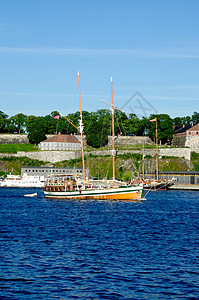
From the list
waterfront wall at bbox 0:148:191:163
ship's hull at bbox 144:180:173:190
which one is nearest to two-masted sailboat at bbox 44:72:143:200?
ship's hull at bbox 144:180:173:190

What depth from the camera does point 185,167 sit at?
17100 centimetres

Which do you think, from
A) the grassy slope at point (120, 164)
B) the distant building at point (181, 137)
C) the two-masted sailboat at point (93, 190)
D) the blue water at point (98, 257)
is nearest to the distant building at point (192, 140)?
the distant building at point (181, 137)

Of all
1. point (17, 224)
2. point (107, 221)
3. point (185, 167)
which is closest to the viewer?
point (17, 224)

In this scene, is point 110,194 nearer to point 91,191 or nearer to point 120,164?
point 91,191

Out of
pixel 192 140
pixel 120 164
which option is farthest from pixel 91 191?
pixel 192 140

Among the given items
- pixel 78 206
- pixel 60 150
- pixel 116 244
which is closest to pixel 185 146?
pixel 60 150

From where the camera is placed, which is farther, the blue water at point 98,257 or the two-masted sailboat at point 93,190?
the two-masted sailboat at point 93,190

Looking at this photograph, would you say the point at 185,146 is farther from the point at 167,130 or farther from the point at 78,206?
the point at 78,206

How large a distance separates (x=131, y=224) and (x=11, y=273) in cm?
2752

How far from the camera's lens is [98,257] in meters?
36.2

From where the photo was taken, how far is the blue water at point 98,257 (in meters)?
27.4

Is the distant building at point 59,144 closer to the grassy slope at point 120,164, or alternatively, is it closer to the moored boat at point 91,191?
the grassy slope at point 120,164

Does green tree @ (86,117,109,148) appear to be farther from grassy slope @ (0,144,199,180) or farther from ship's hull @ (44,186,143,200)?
ship's hull @ (44,186,143,200)

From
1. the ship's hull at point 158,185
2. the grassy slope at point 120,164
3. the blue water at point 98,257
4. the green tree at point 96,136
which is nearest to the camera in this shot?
the blue water at point 98,257
